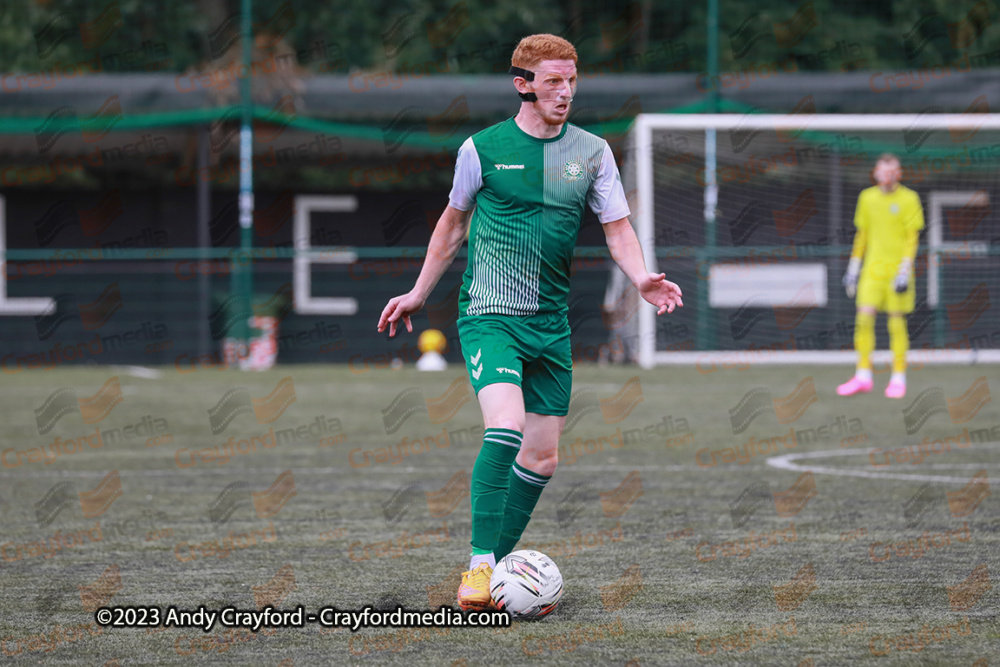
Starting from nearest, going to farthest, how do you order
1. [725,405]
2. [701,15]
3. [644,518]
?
[644,518] < [725,405] < [701,15]

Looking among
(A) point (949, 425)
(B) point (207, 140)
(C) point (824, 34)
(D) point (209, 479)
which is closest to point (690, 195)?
(C) point (824, 34)

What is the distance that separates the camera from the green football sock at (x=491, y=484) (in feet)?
14.6

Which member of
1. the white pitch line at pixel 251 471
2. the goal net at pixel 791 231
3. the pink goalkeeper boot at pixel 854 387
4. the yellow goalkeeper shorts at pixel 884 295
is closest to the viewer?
the white pitch line at pixel 251 471

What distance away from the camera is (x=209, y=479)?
320 inches

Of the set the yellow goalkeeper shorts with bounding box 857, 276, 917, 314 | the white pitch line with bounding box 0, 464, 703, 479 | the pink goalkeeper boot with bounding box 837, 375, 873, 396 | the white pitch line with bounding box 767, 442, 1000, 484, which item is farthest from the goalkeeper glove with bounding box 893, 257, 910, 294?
the white pitch line with bounding box 0, 464, 703, 479

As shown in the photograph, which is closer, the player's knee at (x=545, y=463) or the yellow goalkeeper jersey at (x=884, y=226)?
the player's knee at (x=545, y=463)

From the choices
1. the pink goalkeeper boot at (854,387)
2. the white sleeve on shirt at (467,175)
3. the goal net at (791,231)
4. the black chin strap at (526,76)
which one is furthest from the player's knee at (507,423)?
the goal net at (791,231)

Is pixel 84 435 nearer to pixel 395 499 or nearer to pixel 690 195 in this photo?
Answer: pixel 395 499

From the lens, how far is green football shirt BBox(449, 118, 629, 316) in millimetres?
4574

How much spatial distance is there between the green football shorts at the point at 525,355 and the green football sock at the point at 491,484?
0.19 metres

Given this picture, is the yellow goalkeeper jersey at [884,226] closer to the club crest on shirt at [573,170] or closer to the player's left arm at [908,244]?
the player's left arm at [908,244]

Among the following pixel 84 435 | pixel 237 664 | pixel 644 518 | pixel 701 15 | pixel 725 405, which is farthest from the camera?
pixel 701 15

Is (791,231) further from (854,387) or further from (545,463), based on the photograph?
(545,463)

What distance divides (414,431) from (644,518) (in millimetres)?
4555
